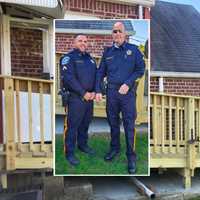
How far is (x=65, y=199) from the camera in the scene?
6.71 meters

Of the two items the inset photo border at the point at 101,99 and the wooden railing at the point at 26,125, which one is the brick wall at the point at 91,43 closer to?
the inset photo border at the point at 101,99

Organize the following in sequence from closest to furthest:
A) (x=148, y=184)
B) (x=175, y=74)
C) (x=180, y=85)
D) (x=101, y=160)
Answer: (x=101, y=160), (x=148, y=184), (x=175, y=74), (x=180, y=85)

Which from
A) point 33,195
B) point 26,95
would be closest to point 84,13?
point 26,95

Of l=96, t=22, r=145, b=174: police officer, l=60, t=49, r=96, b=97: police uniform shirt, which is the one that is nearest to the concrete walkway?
l=96, t=22, r=145, b=174: police officer

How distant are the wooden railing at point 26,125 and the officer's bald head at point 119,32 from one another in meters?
1.52

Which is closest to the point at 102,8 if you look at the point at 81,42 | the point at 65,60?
the point at 81,42

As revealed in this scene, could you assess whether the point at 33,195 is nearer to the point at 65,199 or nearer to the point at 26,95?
the point at 65,199

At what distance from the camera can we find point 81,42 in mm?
6016

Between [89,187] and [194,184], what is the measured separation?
202 centimetres

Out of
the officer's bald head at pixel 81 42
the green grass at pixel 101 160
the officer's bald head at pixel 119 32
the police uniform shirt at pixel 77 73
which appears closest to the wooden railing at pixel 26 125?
the green grass at pixel 101 160

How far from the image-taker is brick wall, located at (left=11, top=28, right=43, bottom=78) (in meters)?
→ 8.04

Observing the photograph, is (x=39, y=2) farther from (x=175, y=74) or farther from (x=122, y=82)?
(x=175, y=74)

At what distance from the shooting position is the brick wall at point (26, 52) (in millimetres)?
8039

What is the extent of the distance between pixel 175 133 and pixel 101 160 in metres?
1.75
